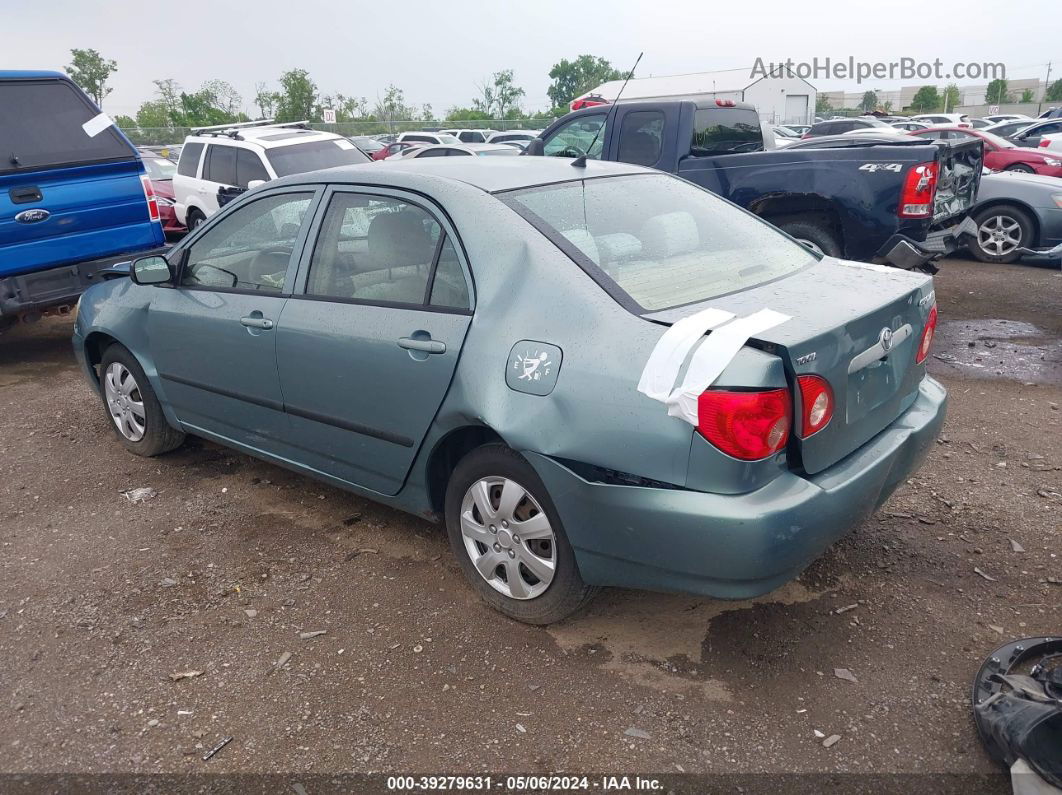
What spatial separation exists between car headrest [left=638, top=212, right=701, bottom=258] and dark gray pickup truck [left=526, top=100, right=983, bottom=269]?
11.5 feet

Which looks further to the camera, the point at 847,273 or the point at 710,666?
the point at 847,273

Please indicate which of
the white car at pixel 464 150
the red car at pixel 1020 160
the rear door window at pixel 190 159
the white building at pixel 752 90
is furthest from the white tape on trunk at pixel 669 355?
the white building at pixel 752 90

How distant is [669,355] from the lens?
2594 millimetres

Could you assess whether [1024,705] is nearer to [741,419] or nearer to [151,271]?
[741,419]

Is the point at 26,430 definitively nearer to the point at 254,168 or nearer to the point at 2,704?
the point at 2,704

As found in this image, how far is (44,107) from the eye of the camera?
671 cm

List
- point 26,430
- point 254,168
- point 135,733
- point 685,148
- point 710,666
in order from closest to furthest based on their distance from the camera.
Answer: point 135,733
point 710,666
point 26,430
point 685,148
point 254,168

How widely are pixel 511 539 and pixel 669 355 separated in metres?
0.96

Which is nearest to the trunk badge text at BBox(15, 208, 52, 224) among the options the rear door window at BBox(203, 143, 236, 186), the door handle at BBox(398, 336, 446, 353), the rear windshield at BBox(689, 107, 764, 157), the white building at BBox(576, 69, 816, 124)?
the door handle at BBox(398, 336, 446, 353)

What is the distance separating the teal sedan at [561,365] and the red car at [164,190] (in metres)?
8.25

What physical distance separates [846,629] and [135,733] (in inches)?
96.0

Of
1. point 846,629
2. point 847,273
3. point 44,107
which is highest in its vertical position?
point 44,107

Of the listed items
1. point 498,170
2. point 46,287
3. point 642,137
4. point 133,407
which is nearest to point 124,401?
point 133,407

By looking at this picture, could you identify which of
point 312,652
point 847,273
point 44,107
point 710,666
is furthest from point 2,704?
point 44,107
